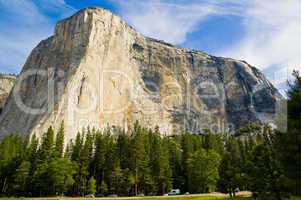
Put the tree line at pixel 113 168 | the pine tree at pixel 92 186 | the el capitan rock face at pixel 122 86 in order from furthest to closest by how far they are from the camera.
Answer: the el capitan rock face at pixel 122 86
the pine tree at pixel 92 186
the tree line at pixel 113 168

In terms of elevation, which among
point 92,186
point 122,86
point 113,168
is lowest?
point 92,186

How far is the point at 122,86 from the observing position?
151750 mm

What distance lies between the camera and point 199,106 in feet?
580

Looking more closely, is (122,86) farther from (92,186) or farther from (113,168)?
(92,186)

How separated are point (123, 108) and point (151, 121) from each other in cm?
1527

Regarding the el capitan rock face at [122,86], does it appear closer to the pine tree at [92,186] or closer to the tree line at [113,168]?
the tree line at [113,168]

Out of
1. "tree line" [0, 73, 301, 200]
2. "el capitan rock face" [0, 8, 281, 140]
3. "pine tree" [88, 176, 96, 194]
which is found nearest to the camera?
"tree line" [0, 73, 301, 200]

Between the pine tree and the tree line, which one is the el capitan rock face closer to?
the tree line

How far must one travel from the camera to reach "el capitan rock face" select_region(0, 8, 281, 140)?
5236 inches

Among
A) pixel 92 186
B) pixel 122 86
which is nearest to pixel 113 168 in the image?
pixel 92 186

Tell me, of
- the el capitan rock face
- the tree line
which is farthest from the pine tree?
the el capitan rock face

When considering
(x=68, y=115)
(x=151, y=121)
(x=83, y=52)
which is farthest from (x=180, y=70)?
(x=68, y=115)

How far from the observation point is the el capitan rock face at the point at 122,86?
133 m

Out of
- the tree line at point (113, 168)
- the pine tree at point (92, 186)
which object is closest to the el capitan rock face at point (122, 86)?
the tree line at point (113, 168)
